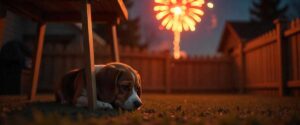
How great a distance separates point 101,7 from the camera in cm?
541

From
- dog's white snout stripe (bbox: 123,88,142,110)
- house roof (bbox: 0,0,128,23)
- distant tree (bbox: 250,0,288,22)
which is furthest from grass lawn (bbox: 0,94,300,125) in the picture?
distant tree (bbox: 250,0,288,22)

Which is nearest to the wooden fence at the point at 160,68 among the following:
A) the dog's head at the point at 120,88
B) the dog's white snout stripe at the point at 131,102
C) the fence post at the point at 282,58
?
the fence post at the point at 282,58

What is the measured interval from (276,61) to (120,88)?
6.87 metres

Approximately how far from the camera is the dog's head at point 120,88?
4.20 m

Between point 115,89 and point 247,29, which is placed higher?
point 247,29

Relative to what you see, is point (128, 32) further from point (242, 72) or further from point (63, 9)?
point (63, 9)

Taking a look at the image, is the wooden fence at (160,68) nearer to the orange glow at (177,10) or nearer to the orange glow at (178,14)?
the orange glow at (178,14)

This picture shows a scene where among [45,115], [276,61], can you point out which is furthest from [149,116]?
[276,61]

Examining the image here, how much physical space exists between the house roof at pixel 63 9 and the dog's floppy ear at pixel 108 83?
3.33ft

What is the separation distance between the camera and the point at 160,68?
43.6 ft

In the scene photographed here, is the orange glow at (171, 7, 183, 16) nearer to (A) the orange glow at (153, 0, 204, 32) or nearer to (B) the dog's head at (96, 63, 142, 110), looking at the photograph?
(A) the orange glow at (153, 0, 204, 32)

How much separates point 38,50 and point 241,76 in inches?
332

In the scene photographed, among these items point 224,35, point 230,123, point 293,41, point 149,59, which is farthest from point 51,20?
point 224,35

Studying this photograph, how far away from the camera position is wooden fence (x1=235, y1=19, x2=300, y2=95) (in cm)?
899
